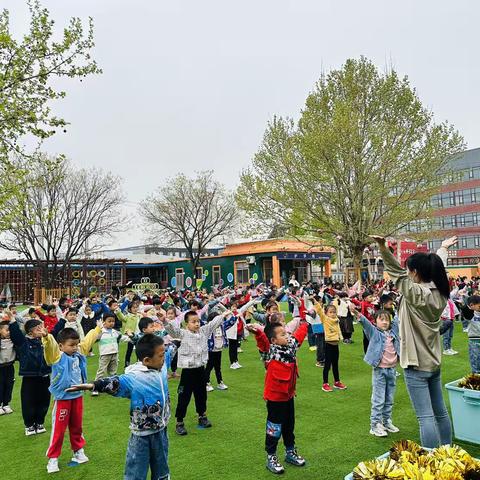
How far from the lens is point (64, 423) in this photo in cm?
467

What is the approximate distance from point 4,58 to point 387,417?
935 centimetres

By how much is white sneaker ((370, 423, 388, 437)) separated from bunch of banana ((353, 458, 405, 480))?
3.37 meters

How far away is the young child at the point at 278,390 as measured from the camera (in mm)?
4262

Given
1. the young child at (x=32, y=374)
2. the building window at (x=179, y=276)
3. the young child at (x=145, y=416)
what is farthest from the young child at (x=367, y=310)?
the building window at (x=179, y=276)

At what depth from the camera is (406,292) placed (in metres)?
3.05

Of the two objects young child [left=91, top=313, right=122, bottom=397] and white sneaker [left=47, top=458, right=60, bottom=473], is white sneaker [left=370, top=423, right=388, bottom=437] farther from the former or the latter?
young child [left=91, top=313, right=122, bottom=397]

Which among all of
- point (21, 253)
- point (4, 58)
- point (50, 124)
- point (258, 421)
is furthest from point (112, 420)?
point (21, 253)

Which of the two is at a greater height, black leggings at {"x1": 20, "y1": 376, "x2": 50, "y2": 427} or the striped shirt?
the striped shirt

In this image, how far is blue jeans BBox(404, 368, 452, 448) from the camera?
302 centimetres

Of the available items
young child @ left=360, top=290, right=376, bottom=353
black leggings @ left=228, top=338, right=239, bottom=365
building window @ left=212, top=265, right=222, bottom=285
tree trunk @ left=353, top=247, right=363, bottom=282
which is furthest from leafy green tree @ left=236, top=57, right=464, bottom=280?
building window @ left=212, top=265, right=222, bottom=285

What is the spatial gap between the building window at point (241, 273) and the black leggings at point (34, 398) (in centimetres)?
2959

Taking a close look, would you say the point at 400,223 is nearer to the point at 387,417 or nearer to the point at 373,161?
the point at 373,161

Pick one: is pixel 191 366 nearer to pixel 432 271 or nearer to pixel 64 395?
pixel 64 395

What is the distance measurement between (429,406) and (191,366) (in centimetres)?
316
